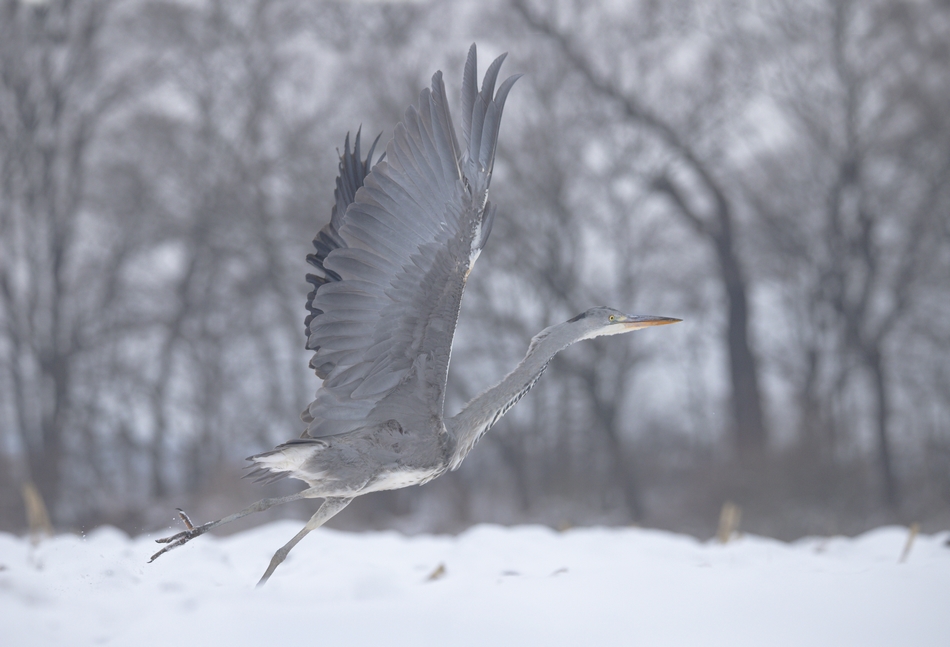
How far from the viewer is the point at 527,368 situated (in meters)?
4.10

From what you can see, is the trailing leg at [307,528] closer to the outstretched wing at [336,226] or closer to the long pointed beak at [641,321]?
the outstretched wing at [336,226]

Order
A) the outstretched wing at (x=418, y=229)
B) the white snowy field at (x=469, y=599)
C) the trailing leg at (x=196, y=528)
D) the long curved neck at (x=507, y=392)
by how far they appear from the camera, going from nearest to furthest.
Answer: the white snowy field at (x=469, y=599)
the outstretched wing at (x=418, y=229)
the trailing leg at (x=196, y=528)
the long curved neck at (x=507, y=392)

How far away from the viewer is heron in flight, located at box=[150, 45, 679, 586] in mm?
3686

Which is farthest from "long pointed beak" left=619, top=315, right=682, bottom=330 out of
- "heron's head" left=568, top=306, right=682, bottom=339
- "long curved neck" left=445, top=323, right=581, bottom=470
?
"long curved neck" left=445, top=323, right=581, bottom=470

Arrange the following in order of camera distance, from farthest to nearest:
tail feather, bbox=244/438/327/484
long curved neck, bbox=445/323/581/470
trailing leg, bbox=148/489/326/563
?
1. long curved neck, bbox=445/323/581/470
2. tail feather, bbox=244/438/327/484
3. trailing leg, bbox=148/489/326/563

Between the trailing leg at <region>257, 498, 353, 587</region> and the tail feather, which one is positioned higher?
the tail feather

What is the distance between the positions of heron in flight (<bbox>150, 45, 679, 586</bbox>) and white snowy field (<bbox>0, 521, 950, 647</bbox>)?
1.18 feet

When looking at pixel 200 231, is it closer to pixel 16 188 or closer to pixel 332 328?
pixel 16 188

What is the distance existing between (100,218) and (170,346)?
2.52 meters

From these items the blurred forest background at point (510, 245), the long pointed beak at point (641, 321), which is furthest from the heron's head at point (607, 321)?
the blurred forest background at point (510, 245)

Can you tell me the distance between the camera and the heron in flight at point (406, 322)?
3.69 meters

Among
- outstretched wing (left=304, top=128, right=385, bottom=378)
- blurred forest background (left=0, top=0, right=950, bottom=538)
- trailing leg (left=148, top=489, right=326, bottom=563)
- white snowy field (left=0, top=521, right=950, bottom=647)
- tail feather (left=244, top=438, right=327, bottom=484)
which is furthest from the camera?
blurred forest background (left=0, top=0, right=950, bottom=538)

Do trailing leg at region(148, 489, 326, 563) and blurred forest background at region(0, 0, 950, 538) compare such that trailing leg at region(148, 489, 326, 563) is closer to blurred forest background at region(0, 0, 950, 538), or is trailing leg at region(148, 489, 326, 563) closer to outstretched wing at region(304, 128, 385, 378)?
outstretched wing at region(304, 128, 385, 378)

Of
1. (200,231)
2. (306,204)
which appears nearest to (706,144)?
(306,204)
